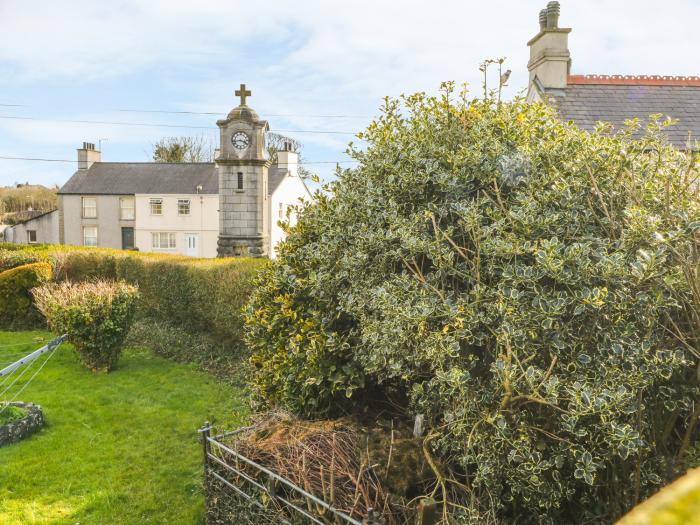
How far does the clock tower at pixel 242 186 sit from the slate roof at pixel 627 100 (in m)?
10.9

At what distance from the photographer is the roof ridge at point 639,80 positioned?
13828 mm

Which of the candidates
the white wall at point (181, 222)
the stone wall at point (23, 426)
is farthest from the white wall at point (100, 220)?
the stone wall at point (23, 426)

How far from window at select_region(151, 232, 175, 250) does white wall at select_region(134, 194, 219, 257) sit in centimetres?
23

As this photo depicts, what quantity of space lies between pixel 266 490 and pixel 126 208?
3789 cm

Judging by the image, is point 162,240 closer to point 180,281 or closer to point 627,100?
point 180,281

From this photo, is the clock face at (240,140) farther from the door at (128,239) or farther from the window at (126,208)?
the door at (128,239)

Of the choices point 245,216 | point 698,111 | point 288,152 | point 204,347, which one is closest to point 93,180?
point 288,152

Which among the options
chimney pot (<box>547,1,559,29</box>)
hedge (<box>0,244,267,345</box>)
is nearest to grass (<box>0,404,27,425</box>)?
hedge (<box>0,244,267,345</box>)

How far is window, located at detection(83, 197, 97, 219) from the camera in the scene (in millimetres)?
36688

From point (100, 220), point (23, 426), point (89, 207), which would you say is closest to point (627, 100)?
point (23, 426)

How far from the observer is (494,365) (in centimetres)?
251

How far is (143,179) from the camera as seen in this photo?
36875 millimetres

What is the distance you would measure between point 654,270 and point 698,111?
46.4ft

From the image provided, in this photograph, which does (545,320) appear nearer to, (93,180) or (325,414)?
(325,414)
